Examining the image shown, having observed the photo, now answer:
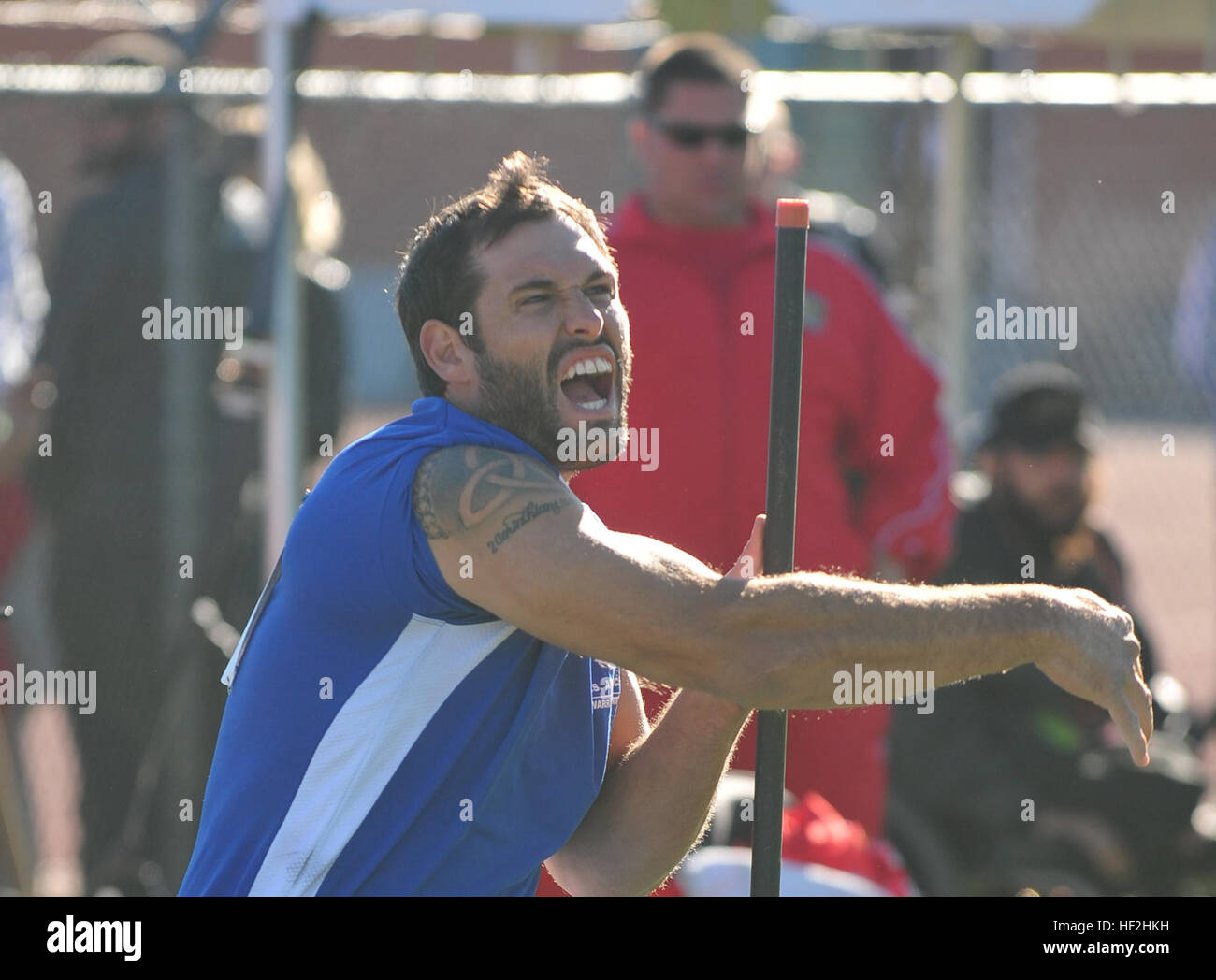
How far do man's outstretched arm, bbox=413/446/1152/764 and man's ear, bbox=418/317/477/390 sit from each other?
0.21 meters

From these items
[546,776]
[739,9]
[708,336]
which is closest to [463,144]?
[739,9]

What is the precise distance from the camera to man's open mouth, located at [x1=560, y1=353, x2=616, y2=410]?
94.0 inches

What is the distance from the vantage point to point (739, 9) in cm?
651

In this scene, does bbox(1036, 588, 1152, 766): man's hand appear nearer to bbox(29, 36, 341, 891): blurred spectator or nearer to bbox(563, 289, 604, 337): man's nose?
bbox(563, 289, 604, 337): man's nose

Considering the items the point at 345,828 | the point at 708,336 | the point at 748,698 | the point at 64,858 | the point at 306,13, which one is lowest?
the point at 64,858

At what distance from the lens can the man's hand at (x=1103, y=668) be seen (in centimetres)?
221

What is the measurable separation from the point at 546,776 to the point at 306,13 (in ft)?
9.33

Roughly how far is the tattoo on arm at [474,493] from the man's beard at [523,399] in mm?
117

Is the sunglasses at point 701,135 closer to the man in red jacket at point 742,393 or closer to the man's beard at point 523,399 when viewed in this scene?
the man in red jacket at point 742,393

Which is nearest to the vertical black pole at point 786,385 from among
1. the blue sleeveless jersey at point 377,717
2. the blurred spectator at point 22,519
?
the blue sleeveless jersey at point 377,717

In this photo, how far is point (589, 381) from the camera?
2.43 metres

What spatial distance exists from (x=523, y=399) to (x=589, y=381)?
0.11m
